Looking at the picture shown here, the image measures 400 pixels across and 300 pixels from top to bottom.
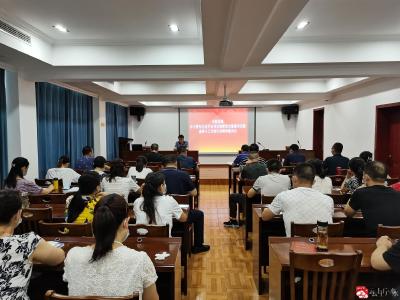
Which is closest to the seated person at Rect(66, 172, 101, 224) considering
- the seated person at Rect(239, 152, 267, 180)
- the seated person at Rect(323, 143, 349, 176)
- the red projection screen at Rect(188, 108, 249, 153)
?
the seated person at Rect(239, 152, 267, 180)

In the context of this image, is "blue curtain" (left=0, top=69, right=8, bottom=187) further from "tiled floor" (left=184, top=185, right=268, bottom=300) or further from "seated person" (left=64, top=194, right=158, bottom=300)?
"seated person" (left=64, top=194, right=158, bottom=300)

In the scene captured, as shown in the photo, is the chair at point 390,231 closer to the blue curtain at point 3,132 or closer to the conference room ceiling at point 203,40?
the conference room ceiling at point 203,40

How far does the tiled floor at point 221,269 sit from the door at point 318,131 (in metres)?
5.40

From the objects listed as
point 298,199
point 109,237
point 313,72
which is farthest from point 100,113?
point 109,237

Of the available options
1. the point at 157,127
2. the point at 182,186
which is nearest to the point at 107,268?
the point at 182,186

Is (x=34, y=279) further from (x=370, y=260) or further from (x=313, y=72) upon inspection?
(x=313, y=72)

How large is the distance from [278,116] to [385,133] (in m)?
5.90

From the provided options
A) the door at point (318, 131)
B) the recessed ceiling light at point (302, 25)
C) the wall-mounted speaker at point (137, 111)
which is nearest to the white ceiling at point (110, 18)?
the recessed ceiling light at point (302, 25)

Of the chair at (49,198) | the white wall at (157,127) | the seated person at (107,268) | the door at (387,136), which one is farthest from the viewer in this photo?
the white wall at (157,127)

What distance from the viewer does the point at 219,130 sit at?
11812 millimetres

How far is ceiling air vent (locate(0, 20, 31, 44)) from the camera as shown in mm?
3648

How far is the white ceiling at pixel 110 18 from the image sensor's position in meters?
3.36

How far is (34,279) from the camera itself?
2117mm

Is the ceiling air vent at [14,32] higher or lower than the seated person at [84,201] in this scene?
higher
